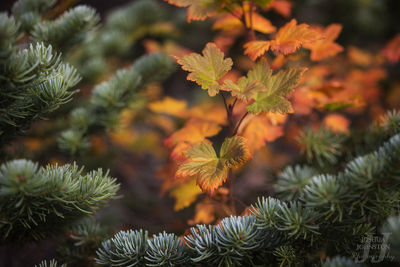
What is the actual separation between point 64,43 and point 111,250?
23.9 inches

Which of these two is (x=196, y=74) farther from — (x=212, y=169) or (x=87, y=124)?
(x=87, y=124)

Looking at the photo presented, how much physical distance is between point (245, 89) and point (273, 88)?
0.07 metres

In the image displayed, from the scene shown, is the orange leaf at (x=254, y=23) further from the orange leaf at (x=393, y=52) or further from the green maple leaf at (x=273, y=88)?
the orange leaf at (x=393, y=52)

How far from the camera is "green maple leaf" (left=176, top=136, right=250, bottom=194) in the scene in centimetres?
65

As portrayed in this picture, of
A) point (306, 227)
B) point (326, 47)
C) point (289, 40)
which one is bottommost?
point (306, 227)

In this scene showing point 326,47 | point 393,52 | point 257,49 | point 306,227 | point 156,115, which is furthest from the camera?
point 156,115

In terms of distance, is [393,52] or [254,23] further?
[393,52]

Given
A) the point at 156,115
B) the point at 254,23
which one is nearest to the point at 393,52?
the point at 254,23

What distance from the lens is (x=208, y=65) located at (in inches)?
28.2

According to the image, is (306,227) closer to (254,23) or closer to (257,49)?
(257,49)

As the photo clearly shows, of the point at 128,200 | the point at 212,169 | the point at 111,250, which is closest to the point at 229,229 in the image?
the point at 212,169

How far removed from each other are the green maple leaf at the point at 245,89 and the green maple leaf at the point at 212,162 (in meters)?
0.10

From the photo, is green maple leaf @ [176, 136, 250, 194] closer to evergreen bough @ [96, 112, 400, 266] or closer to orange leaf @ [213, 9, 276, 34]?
evergreen bough @ [96, 112, 400, 266]

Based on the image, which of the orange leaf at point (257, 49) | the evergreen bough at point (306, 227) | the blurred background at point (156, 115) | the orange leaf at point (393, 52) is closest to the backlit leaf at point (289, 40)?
the orange leaf at point (257, 49)
